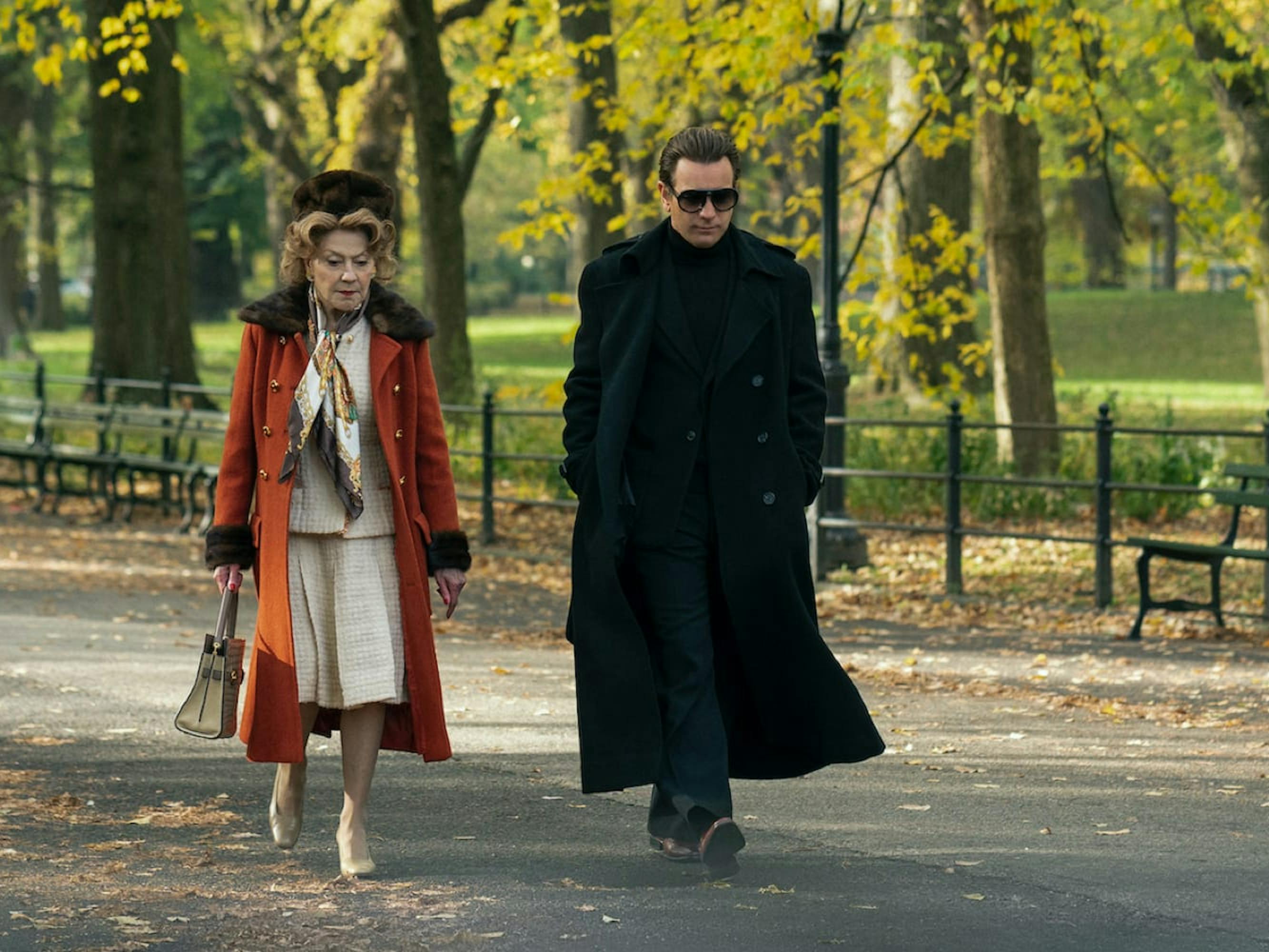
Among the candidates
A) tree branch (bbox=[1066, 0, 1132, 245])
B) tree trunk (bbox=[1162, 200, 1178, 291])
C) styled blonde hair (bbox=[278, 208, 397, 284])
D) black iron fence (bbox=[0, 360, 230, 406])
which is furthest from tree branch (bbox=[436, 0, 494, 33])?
tree trunk (bbox=[1162, 200, 1178, 291])

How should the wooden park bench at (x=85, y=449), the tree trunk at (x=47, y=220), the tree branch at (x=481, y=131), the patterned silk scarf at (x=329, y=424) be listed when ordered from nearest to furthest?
1. the patterned silk scarf at (x=329, y=424)
2. the wooden park bench at (x=85, y=449)
3. the tree branch at (x=481, y=131)
4. the tree trunk at (x=47, y=220)

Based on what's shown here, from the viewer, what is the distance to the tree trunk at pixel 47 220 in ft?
158

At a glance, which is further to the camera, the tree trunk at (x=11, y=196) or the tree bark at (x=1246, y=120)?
the tree trunk at (x=11, y=196)

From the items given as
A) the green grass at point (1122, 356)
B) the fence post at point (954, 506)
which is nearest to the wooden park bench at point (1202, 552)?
the fence post at point (954, 506)

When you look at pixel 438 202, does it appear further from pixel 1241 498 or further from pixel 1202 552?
pixel 1202 552

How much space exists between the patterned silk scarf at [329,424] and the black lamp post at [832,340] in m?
7.68

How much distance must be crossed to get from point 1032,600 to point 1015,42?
5307 mm

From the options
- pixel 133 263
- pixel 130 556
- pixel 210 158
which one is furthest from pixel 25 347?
pixel 130 556

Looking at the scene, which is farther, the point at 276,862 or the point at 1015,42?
the point at 1015,42

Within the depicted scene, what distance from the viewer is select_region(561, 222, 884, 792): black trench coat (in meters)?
5.50

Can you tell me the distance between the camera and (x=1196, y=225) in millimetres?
14852

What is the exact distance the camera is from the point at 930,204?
20672 mm

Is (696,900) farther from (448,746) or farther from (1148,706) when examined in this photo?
(1148,706)

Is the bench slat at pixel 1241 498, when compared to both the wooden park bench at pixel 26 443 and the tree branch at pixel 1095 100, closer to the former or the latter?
the tree branch at pixel 1095 100
